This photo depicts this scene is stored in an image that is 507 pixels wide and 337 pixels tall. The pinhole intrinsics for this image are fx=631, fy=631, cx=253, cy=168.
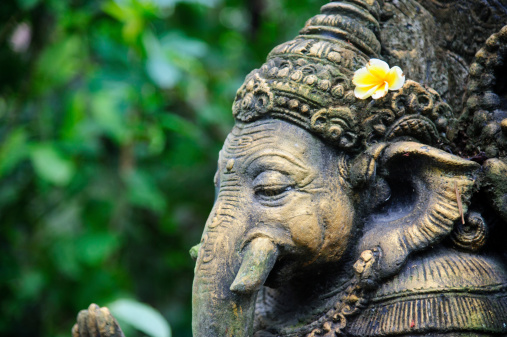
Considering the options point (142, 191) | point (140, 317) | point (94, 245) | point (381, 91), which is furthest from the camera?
point (142, 191)

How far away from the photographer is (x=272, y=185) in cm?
162

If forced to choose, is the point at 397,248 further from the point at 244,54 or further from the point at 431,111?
the point at 244,54

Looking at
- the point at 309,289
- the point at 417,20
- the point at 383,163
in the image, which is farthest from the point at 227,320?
the point at 417,20

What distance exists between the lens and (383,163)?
168 cm

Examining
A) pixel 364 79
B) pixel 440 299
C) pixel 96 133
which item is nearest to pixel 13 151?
pixel 96 133

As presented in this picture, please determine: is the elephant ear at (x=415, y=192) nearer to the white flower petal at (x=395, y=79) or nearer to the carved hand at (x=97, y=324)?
the white flower petal at (x=395, y=79)

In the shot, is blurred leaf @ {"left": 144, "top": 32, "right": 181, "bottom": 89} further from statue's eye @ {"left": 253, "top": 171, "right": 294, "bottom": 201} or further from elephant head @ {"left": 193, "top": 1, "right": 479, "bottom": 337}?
statue's eye @ {"left": 253, "top": 171, "right": 294, "bottom": 201}

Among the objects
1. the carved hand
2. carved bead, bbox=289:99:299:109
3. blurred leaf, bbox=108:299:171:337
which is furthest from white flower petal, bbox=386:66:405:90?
blurred leaf, bbox=108:299:171:337

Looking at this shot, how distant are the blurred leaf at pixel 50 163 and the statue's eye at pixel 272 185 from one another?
162 cm

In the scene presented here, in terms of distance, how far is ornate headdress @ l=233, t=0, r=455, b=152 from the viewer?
1.65 meters

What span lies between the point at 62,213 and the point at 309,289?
261 centimetres

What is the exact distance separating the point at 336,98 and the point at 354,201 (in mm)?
284

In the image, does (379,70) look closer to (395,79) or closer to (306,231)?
(395,79)

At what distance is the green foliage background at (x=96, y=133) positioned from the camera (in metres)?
3.30
